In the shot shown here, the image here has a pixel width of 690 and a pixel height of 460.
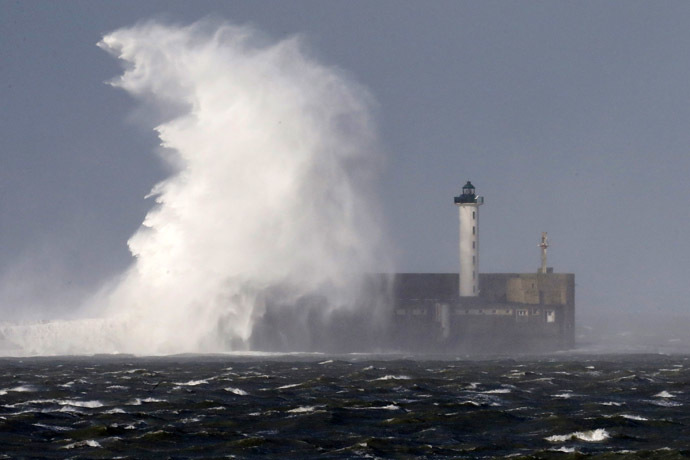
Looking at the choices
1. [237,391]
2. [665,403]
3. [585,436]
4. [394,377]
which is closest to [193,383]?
[237,391]

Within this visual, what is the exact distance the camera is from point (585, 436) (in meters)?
42.5

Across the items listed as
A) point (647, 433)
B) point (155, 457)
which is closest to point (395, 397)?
point (647, 433)

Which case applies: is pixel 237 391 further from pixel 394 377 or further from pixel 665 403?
Result: pixel 665 403

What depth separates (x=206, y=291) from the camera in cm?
11469

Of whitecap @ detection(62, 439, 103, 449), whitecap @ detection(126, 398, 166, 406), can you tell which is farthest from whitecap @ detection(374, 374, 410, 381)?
whitecap @ detection(62, 439, 103, 449)

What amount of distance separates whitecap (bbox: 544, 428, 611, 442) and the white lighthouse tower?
78118 millimetres

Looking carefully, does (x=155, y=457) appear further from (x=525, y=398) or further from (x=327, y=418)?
(x=525, y=398)

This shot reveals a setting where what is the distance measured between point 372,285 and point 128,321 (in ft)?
74.3

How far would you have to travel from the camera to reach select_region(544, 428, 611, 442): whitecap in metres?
42.0

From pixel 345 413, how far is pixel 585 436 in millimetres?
9696

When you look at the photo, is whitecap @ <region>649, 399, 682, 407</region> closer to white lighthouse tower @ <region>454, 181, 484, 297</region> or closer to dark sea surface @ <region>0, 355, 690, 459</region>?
dark sea surface @ <region>0, 355, 690, 459</region>

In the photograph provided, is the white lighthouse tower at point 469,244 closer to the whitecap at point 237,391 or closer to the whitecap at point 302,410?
the whitecap at point 237,391

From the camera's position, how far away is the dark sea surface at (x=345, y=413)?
132 feet

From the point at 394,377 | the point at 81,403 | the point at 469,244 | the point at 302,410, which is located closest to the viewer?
the point at 302,410
